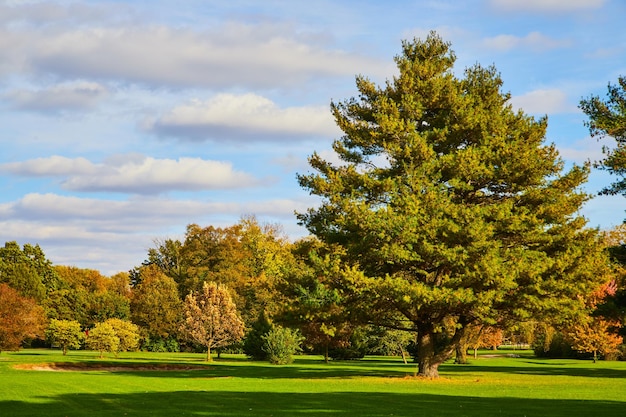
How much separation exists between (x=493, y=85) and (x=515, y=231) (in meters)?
9.70

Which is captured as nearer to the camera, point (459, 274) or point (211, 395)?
point (211, 395)

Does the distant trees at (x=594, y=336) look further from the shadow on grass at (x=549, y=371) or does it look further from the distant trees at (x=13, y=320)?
the distant trees at (x=13, y=320)

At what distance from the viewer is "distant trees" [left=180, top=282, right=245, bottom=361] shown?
7100 cm

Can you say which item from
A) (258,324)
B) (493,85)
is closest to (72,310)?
(258,324)

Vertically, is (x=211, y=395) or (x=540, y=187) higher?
(x=540, y=187)

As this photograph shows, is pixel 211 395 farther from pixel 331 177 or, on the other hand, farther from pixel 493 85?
pixel 493 85

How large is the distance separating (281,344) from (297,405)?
35.1 metres

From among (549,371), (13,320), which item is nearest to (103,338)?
(13,320)

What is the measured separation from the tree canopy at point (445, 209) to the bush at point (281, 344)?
15060 mm

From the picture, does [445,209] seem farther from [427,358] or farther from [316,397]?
[316,397]

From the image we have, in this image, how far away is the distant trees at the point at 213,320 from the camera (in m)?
71.0

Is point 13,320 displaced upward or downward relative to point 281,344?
upward

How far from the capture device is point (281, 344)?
5706 centimetres

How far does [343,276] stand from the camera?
36094mm
